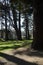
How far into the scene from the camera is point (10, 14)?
35156mm

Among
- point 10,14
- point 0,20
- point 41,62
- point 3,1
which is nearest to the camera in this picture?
point 41,62

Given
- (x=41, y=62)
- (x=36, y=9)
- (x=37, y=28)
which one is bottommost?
(x=41, y=62)

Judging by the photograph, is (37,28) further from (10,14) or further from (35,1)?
(10,14)

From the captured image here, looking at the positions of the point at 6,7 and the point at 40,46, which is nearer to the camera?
the point at 40,46

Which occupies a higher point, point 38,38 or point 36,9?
point 36,9

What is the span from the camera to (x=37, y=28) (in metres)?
14.4

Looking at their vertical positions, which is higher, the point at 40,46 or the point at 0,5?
the point at 0,5

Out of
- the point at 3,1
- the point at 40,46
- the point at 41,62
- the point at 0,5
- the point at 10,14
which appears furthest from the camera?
the point at 10,14

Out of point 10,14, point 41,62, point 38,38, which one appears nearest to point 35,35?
point 38,38

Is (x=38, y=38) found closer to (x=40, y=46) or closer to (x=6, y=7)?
(x=40, y=46)

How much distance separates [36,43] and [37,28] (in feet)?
3.49

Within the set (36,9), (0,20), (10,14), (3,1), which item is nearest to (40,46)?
(36,9)

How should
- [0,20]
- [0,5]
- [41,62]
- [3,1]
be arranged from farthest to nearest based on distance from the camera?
[0,20] → [3,1] → [0,5] → [41,62]

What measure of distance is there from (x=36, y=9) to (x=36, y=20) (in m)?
0.78
